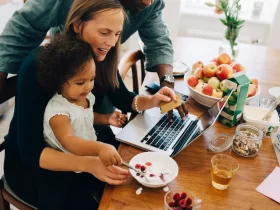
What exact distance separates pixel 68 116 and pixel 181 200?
443 mm

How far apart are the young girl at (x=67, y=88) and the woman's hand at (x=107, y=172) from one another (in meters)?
0.03

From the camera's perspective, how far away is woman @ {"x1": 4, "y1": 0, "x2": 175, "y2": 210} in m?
1.03

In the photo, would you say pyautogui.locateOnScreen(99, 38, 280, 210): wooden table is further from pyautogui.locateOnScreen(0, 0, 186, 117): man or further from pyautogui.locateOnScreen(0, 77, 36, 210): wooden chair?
pyautogui.locateOnScreen(0, 77, 36, 210): wooden chair

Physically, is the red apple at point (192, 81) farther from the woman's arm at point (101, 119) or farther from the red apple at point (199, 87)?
the woman's arm at point (101, 119)

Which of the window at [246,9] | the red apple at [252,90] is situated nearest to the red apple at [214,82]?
the red apple at [252,90]

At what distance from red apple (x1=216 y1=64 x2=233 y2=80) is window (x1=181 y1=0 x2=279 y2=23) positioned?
1.76 meters

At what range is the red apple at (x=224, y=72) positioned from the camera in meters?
1.38

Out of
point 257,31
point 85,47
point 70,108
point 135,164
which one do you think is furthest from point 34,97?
point 257,31

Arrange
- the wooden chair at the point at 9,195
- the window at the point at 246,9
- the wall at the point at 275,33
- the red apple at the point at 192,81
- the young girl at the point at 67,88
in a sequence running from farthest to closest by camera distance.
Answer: the window at the point at 246,9, the wall at the point at 275,33, the red apple at the point at 192,81, the wooden chair at the point at 9,195, the young girl at the point at 67,88

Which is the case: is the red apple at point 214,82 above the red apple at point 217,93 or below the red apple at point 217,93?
above

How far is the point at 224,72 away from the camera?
1.38 meters

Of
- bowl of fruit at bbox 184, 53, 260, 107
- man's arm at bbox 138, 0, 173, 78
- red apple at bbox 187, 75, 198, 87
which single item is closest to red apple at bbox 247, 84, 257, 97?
bowl of fruit at bbox 184, 53, 260, 107

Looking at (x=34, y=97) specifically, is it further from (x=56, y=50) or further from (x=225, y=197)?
(x=225, y=197)

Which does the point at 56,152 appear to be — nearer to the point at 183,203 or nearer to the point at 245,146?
the point at 183,203
